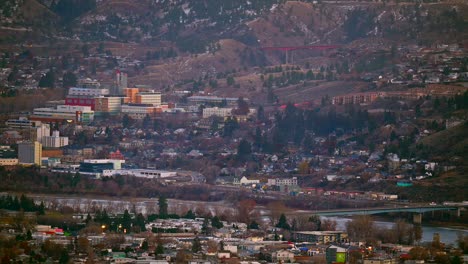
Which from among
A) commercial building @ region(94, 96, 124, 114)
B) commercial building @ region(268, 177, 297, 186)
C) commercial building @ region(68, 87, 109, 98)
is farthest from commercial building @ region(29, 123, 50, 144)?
commercial building @ region(268, 177, 297, 186)

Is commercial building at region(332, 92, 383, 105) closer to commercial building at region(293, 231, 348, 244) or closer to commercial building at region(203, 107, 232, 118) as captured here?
commercial building at region(203, 107, 232, 118)

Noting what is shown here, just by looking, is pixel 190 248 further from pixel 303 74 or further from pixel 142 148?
pixel 303 74

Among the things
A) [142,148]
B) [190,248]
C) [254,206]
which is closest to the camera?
[190,248]

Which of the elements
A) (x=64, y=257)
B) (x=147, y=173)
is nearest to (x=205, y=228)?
(x=64, y=257)

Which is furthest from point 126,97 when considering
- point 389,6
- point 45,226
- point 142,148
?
point 45,226

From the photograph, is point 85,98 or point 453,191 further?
point 85,98

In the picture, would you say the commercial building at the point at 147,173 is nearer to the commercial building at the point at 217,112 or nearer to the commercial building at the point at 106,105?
the commercial building at the point at 217,112
